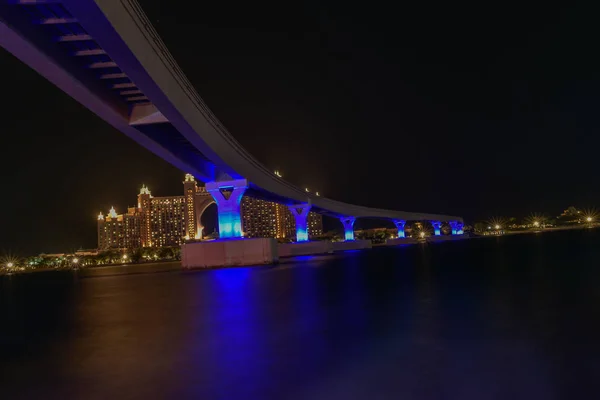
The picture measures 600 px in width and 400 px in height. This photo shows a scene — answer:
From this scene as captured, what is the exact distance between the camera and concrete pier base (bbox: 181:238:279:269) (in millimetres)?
43219

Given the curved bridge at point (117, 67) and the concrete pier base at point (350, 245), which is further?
the concrete pier base at point (350, 245)

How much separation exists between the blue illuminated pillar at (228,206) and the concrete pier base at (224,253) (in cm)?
135

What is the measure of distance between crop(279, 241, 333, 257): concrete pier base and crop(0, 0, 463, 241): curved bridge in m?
32.5

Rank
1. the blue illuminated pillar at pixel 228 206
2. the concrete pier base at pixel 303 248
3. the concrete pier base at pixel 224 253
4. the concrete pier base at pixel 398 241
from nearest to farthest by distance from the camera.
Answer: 1. the concrete pier base at pixel 224 253
2. the blue illuminated pillar at pixel 228 206
3. the concrete pier base at pixel 303 248
4. the concrete pier base at pixel 398 241

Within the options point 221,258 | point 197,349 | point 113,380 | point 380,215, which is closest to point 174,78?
point 197,349

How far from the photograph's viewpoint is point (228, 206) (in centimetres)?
4453

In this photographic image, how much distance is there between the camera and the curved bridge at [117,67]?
13.9m

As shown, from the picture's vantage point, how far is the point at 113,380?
7148 mm

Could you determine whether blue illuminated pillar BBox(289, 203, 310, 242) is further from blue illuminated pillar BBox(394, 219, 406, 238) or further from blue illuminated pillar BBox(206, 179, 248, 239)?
blue illuminated pillar BBox(394, 219, 406, 238)

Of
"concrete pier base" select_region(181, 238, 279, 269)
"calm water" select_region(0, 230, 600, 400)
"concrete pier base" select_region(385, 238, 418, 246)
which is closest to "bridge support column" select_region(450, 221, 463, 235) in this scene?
"concrete pier base" select_region(385, 238, 418, 246)

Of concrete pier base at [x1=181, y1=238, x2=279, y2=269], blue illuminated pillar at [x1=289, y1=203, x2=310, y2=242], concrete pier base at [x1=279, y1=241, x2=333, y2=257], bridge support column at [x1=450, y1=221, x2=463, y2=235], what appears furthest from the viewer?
bridge support column at [x1=450, y1=221, x2=463, y2=235]

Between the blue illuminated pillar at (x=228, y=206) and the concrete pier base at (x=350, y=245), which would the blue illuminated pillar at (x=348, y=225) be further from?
Result: the blue illuminated pillar at (x=228, y=206)

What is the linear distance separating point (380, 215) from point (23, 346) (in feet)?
313

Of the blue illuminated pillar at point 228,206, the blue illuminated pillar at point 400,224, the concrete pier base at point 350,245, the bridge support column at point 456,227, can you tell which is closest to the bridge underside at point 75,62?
the blue illuminated pillar at point 228,206
